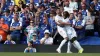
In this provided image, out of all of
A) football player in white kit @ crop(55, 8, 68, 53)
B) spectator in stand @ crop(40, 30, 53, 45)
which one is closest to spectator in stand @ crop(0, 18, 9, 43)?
spectator in stand @ crop(40, 30, 53, 45)

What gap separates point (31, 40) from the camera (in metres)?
12.7

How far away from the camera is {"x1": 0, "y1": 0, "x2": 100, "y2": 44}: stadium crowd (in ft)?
43.1

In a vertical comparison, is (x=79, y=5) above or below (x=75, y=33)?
above

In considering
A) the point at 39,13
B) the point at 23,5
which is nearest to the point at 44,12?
the point at 39,13

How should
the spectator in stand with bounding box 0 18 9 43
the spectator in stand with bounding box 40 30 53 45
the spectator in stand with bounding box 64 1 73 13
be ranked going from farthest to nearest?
the spectator in stand with bounding box 64 1 73 13 → the spectator in stand with bounding box 0 18 9 43 → the spectator in stand with bounding box 40 30 53 45

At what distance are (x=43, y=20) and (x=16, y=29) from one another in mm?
1039

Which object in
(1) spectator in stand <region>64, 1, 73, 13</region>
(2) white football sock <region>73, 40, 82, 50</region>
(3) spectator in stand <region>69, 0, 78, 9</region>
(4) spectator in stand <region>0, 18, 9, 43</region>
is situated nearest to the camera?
(2) white football sock <region>73, 40, 82, 50</region>

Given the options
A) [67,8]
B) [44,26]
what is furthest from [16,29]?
[67,8]

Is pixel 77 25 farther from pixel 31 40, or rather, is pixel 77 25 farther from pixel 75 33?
pixel 31 40

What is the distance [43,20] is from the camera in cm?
1359

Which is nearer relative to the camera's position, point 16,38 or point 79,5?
point 16,38

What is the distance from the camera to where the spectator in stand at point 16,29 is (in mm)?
13258

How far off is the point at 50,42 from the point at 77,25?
1219mm

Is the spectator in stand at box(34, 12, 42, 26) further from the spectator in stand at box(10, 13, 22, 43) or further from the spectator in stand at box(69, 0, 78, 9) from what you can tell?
the spectator in stand at box(69, 0, 78, 9)
